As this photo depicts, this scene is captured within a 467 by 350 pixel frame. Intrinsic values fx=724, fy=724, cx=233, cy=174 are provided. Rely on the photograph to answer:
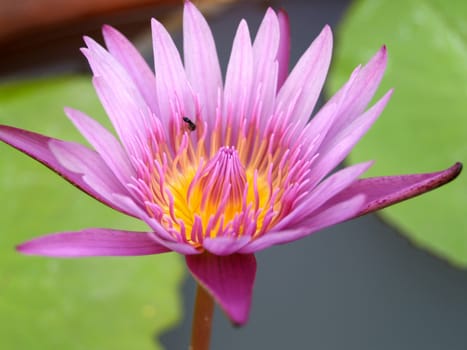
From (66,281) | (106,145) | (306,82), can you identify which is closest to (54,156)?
(106,145)

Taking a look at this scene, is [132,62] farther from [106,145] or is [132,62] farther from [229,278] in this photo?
[229,278]

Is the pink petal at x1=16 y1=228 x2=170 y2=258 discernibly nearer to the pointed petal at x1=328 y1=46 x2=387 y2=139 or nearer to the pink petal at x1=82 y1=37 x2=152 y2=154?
the pink petal at x1=82 y1=37 x2=152 y2=154

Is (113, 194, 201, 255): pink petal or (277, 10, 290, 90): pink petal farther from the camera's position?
(277, 10, 290, 90): pink petal

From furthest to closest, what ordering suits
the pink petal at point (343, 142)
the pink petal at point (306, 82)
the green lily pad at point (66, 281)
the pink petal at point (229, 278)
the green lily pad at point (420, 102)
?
1. the green lily pad at point (420, 102)
2. the green lily pad at point (66, 281)
3. the pink petal at point (306, 82)
4. the pink petal at point (343, 142)
5. the pink petal at point (229, 278)

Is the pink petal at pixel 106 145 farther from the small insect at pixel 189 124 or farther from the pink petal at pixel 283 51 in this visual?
the pink petal at pixel 283 51

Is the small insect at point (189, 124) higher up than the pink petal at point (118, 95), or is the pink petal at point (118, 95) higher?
the pink petal at point (118, 95)

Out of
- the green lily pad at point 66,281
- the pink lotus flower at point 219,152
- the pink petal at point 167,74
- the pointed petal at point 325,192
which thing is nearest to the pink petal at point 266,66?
the pink lotus flower at point 219,152

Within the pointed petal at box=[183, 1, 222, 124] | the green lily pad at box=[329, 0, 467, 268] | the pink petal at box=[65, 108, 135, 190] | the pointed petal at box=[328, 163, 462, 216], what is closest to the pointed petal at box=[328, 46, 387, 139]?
the pointed petal at box=[328, 163, 462, 216]
